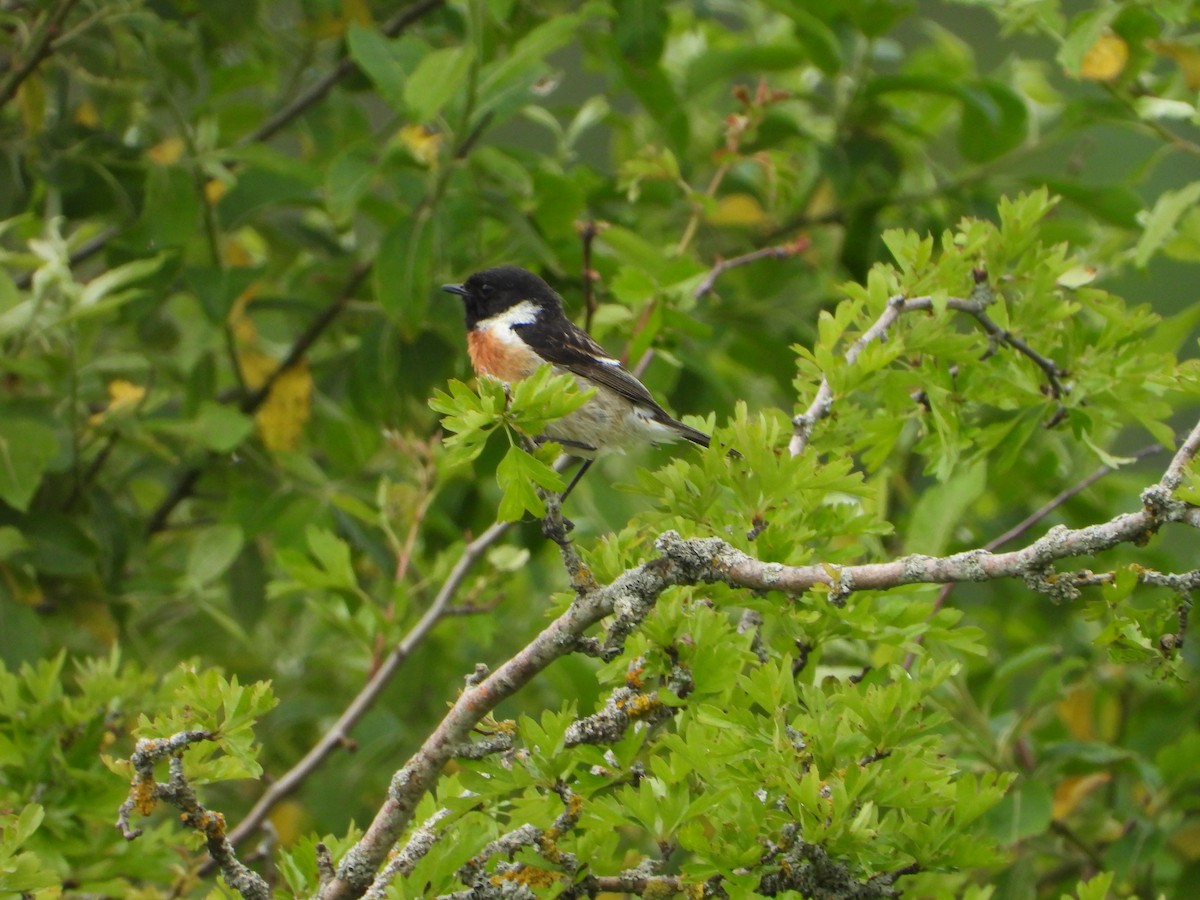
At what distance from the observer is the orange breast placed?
15.2 feet

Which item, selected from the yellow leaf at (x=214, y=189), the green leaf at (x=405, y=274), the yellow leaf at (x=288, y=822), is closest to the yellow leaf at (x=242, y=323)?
the yellow leaf at (x=214, y=189)

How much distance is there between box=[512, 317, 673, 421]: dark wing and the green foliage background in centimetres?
12

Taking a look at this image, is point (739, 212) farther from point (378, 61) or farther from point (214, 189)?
point (214, 189)

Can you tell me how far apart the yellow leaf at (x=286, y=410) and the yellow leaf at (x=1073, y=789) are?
2.89 metres

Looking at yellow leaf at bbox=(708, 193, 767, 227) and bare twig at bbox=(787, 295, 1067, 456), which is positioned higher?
bare twig at bbox=(787, 295, 1067, 456)

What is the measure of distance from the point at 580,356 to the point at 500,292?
1.32 ft

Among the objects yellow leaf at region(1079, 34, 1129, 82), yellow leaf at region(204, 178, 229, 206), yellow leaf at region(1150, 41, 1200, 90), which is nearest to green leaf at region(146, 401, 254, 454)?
yellow leaf at region(204, 178, 229, 206)

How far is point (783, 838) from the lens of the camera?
2.18m

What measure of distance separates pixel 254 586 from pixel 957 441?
2833 mm

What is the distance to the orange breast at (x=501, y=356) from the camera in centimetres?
463

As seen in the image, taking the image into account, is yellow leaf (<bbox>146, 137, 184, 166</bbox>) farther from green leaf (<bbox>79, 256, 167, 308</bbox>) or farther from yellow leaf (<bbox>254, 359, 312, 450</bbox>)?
yellow leaf (<bbox>254, 359, 312, 450</bbox>)

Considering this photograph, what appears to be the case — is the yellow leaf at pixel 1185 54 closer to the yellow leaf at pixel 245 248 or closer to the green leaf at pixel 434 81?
the green leaf at pixel 434 81

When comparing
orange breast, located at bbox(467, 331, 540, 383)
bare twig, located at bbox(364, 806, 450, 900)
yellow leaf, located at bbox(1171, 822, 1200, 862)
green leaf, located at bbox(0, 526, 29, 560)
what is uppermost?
bare twig, located at bbox(364, 806, 450, 900)

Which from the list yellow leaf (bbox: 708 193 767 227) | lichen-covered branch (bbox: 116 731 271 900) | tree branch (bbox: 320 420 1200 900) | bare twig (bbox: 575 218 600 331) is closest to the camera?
tree branch (bbox: 320 420 1200 900)
